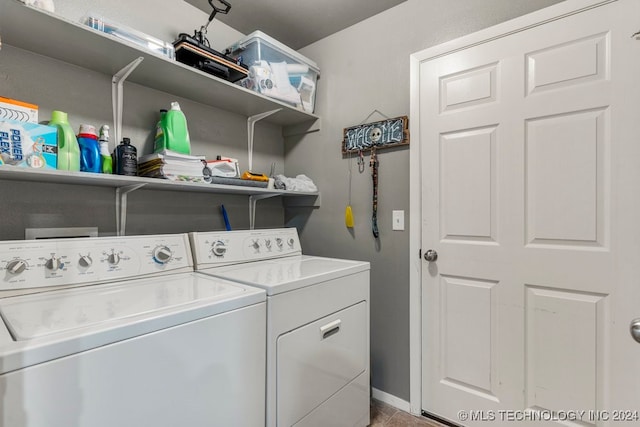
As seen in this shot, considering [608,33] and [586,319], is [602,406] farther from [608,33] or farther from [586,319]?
[608,33]

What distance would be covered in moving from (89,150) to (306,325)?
1.13 m

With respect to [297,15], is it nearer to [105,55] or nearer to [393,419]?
[105,55]

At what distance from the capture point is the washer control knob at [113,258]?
117 cm

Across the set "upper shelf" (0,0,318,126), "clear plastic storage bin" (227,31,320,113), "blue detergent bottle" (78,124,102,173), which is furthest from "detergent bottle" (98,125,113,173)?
"clear plastic storage bin" (227,31,320,113)

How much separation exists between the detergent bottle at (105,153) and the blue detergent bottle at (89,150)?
0.07 feet

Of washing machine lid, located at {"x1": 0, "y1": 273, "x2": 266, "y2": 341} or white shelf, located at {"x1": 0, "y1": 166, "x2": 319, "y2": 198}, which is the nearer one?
washing machine lid, located at {"x1": 0, "y1": 273, "x2": 266, "y2": 341}

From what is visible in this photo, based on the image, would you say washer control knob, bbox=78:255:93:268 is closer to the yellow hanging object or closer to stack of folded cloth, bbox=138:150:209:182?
stack of folded cloth, bbox=138:150:209:182

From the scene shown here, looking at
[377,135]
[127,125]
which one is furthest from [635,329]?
[127,125]

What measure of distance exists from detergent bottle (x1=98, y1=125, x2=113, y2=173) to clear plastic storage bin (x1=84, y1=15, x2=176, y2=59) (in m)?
0.38

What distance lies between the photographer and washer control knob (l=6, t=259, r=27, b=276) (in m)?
0.98

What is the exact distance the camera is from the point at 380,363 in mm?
1883

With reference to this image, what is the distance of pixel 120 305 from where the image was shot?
900mm

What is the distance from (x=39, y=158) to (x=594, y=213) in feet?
7.02

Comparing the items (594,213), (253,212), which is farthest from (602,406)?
(253,212)
